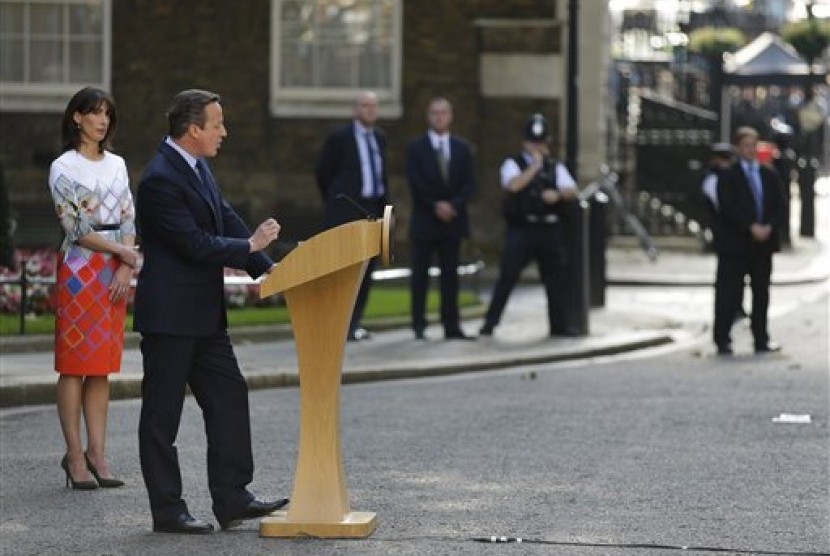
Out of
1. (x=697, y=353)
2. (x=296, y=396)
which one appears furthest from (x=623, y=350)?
(x=296, y=396)

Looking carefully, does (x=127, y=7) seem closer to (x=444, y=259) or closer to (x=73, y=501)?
(x=444, y=259)

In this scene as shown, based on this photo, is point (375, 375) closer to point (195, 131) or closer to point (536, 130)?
point (536, 130)

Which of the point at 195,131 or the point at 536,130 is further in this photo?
the point at 536,130

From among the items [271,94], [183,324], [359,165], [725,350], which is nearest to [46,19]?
[271,94]

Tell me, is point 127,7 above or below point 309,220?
above

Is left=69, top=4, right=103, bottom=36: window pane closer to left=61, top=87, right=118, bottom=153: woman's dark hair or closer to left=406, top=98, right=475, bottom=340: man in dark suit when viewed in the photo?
left=406, top=98, right=475, bottom=340: man in dark suit

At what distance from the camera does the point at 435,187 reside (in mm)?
19500

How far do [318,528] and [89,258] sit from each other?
2.21 metres

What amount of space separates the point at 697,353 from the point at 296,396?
478cm

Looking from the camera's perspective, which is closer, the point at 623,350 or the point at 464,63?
the point at 623,350

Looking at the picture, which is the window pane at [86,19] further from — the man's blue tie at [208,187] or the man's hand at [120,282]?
the man's blue tie at [208,187]

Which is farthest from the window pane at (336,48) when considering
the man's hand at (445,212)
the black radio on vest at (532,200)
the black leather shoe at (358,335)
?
the black leather shoe at (358,335)

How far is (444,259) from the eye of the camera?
19.5 meters

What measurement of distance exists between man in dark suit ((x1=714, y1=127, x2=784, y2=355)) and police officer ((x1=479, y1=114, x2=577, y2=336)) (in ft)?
4.40
